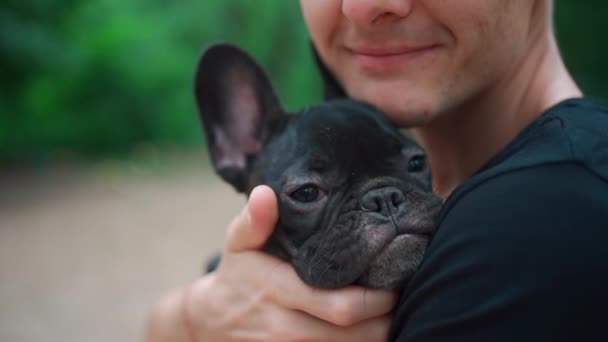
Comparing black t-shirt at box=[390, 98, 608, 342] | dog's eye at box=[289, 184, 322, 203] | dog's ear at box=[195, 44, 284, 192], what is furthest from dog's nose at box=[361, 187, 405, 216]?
dog's ear at box=[195, 44, 284, 192]

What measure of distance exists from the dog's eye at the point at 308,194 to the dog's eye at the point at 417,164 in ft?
0.67

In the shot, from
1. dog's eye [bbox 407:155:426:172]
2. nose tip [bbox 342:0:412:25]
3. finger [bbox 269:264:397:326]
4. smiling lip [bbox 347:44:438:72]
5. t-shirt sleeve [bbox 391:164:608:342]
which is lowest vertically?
finger [bbox 269:264:397:326]

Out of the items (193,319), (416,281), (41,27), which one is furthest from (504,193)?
(41,27)

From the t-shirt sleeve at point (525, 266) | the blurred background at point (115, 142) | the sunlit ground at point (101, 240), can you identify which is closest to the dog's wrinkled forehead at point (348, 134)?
the t-shirt sleeve at point (525, 266)

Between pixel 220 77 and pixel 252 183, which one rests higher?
pixel 220 77

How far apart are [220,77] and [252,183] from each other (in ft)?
1.02

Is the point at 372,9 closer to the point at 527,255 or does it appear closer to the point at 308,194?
the point at 308,194

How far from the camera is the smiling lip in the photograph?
1280 millimetres

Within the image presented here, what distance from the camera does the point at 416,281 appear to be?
1026 mm

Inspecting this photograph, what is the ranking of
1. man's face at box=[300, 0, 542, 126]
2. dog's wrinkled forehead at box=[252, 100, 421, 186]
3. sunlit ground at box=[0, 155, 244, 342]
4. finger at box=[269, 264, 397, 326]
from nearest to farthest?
1. finger at box=[269, 264, 397, 326]
2. man's face at box=[300, 0, 542, 126]
3. dog's wrinkled forehead at box=[252, 100, 421, 186]
4. sunlit ground at box=[0, 155, 244, 342]

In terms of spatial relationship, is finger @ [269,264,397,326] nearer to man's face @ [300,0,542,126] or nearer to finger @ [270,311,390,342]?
finger @ [270,311,390,342]

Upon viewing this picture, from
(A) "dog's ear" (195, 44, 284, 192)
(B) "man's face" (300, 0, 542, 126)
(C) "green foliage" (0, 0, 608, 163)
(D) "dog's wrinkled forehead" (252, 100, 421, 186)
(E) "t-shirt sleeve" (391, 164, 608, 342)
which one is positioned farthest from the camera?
(C) "green foliage" (0, 0, 608, 163)

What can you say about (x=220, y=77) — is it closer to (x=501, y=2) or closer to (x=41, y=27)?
(x=501, y=2)

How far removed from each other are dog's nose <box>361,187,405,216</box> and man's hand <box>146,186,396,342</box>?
0.49 feet
